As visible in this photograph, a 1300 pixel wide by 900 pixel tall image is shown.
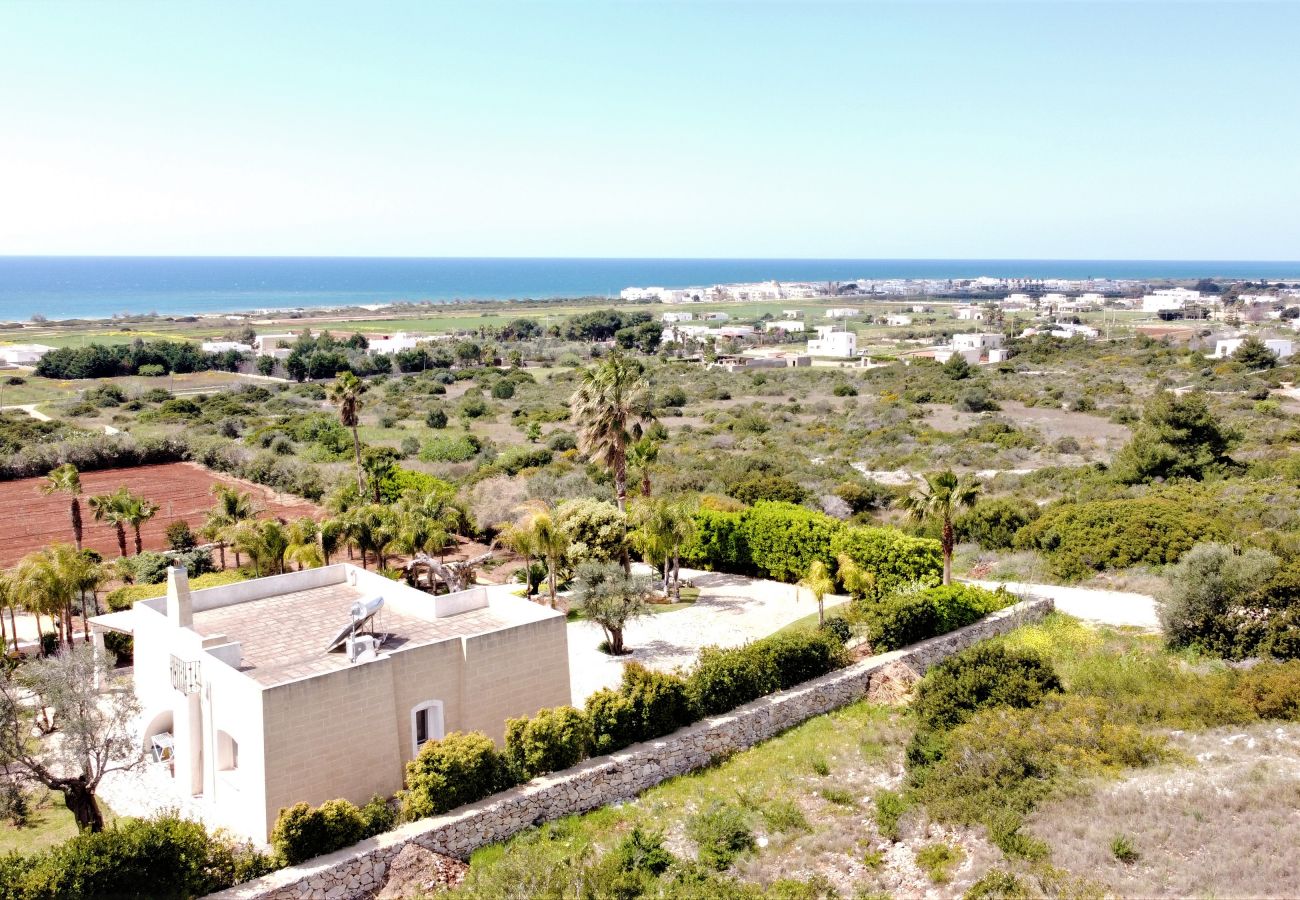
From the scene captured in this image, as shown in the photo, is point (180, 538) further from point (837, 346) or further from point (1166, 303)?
point (1166, 303)

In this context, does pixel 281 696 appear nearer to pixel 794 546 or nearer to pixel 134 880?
pixel 134 880

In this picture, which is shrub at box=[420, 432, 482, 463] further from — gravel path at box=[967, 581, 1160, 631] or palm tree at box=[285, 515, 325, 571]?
gravel path at box=[967, 581, 1160, 631]

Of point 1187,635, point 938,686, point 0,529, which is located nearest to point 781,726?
point 938,686

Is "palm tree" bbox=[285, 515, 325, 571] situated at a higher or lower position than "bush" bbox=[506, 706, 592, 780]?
higher

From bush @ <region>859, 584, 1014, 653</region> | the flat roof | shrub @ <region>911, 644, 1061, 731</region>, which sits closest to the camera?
the flat roof

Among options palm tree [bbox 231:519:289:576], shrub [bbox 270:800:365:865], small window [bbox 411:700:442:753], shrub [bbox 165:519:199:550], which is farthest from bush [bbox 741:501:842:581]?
shrub [bbox 165:519:199:550]

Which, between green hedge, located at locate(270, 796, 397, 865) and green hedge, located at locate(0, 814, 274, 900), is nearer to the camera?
green hedge, located at locate(0, 814, 274, 900)
